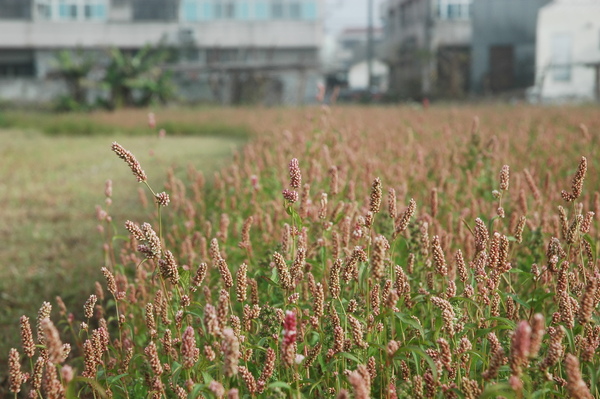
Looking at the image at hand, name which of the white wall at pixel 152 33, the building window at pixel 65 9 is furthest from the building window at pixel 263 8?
the building window at pixel 65 9

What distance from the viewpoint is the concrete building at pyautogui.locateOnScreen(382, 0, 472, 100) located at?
31375 mm

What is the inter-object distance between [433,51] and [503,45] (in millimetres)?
3061

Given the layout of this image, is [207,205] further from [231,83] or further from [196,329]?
[231,83]

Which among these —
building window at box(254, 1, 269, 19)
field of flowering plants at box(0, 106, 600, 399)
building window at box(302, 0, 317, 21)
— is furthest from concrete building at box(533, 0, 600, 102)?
field of flowering plants at box(0, 106, 600, 399)

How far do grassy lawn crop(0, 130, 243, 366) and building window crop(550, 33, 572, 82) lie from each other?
61.1ft

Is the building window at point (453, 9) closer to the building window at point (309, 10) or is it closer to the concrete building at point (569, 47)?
the concrete building at point (569, 47)

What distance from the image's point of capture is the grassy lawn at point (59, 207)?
4.94 metres

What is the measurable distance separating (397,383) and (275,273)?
0.57 meters

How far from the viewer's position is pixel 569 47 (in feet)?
97.3

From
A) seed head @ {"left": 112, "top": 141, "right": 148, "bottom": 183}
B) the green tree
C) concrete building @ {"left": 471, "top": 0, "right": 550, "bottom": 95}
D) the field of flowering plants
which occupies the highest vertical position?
concrete building @ {"left": 471, "top": 0, "right": 550, "bottom": 95}

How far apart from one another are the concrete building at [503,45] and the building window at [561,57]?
4.34 ft

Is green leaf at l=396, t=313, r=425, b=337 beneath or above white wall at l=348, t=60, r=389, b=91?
beneath

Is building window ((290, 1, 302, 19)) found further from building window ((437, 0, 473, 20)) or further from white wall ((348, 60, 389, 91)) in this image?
white wall ((348, 60, 389, 91))

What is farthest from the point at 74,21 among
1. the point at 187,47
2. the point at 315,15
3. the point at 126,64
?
the point at 315,15
